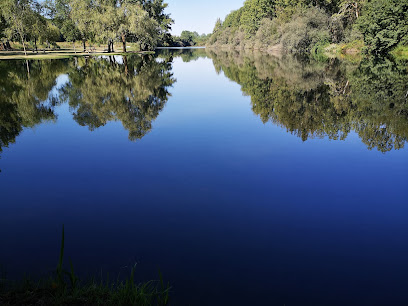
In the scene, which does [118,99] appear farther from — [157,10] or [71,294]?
[157,10]

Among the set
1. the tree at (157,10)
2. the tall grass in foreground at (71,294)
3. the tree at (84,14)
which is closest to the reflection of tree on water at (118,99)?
the tall grass in foreground at (71,294)

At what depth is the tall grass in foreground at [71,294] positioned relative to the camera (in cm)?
396

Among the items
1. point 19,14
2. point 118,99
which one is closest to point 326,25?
point 19,14

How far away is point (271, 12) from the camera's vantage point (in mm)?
107375

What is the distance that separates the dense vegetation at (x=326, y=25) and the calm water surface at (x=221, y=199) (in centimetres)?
3814

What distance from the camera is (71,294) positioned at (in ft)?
13.6

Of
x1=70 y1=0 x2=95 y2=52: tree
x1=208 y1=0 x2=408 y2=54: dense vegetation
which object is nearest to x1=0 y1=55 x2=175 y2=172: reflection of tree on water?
x1=70 y1=0 x2=95 y2=52: tree

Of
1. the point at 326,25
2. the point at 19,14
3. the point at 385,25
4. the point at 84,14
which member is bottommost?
the point at 385,25

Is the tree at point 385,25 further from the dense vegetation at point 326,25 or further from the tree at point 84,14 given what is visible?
the tree at point 84,14

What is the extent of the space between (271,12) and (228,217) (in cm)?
11467

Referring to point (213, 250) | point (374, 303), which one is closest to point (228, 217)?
point (213, 250)

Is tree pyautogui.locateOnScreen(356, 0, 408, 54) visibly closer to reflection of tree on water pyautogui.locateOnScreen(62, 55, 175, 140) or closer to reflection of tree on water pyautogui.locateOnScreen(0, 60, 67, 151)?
reflection of tree on water pyautogui.locateOnScreen(62, 55, 175, 140)

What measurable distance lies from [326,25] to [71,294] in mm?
74107

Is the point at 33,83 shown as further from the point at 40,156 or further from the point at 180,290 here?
the point at 180,290
